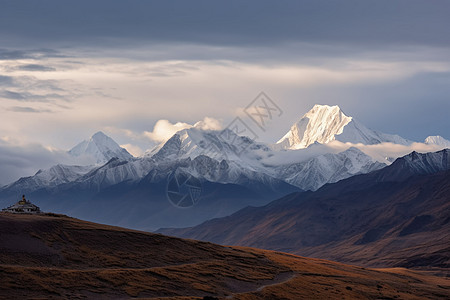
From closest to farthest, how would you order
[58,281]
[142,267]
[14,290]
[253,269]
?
[14,290]
[58,281]
[142,267]
[253,269]

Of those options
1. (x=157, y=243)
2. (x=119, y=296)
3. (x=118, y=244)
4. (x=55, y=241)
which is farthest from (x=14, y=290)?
(x=157, y=243)

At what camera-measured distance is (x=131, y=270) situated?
5792 inches

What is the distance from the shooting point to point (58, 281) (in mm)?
128625

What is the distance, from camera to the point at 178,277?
152000mm

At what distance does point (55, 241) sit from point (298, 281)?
177ft

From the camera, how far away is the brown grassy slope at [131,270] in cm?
12950

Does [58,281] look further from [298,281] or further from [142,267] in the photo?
[298,281]

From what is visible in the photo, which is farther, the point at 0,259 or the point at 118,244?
the point at 118,244

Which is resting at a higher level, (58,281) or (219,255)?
(219,255)

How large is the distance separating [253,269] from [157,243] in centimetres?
2224

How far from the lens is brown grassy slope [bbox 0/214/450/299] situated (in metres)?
130

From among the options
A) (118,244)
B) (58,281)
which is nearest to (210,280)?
(118,244)

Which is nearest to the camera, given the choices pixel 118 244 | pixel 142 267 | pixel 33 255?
pixel 33 255

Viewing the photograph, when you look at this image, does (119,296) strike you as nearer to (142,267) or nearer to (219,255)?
(142,267)
